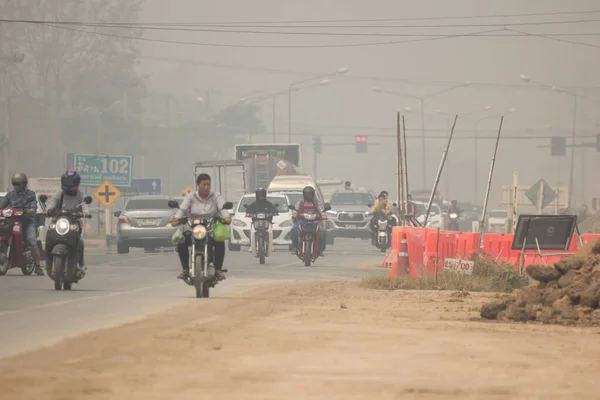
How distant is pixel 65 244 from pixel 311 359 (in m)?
9.80

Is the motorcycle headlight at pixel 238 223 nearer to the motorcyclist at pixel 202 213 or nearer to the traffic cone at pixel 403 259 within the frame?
the traffic cone at pixel 403 259

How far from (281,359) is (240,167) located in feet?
156

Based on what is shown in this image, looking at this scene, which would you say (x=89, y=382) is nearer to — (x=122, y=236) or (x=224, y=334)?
(x=224, y=334)

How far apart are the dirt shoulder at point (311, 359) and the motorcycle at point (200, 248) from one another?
227cm

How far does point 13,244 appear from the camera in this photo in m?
24.5

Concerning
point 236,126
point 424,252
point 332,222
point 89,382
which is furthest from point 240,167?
point 236,126

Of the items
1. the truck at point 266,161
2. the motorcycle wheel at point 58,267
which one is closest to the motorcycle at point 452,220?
the truck at point 266,161

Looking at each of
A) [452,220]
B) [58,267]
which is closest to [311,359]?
[58,267]

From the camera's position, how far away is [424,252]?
2577 cm

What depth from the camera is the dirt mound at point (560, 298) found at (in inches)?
566

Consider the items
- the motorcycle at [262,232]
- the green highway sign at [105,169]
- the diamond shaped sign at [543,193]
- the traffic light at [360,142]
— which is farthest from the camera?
the traffic light at [360,142]

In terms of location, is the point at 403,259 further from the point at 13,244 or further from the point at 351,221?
the point at 351,221

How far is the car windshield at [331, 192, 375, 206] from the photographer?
52062 mm

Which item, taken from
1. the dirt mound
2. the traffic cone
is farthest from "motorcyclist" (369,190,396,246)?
the dirt mound
